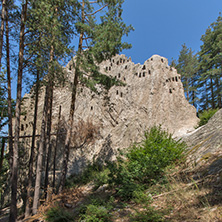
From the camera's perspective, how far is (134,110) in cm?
1644

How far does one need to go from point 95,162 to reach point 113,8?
12.0 meters

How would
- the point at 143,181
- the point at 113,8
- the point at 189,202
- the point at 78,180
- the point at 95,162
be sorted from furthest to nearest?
the point at 95,162
the point at 78,180
the point at 113,8
the point at 143,181
the point at 189,202

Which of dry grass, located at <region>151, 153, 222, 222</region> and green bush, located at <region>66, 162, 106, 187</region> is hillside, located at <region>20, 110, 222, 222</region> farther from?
green bush, located at <region>66, 162, 106, 187</region>

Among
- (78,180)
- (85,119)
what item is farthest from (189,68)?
(78,180)

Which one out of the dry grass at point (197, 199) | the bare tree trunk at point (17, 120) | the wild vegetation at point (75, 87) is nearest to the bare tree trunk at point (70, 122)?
the wild vegetation at point (75, 87)

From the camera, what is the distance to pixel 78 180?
11.9 metres

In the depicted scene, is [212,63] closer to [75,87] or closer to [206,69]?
[206,69]

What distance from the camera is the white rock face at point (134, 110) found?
48.7 feet

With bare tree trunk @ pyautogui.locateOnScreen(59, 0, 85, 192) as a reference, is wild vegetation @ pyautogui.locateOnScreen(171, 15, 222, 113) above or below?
above

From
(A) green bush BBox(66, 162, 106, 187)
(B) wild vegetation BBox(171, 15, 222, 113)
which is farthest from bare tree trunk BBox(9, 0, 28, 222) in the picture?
(B) wild vegetation BBox(171, 15, 222, 113)

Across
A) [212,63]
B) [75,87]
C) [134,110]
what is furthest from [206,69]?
[75,87]

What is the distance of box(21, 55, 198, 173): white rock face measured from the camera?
48.7 ft

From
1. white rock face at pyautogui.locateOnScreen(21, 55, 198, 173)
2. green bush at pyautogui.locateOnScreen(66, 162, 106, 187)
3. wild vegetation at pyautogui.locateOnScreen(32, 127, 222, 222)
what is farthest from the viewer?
white rock face at pyautogui.locateOnScreen(21, 55, 198, 173)

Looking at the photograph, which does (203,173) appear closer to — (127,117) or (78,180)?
(78,180)
